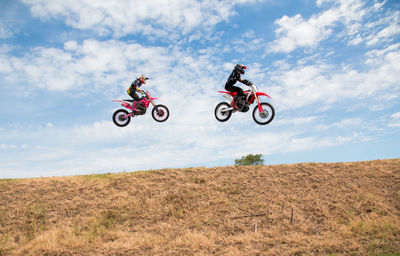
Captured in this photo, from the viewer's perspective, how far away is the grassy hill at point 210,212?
12.6 meters

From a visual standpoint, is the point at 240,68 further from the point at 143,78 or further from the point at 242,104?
the point at 143,78

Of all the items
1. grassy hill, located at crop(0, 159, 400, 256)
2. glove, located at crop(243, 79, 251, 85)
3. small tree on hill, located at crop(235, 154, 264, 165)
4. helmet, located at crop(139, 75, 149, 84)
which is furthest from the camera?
small tree on hill, located at crop(235, 154, 264, 165)

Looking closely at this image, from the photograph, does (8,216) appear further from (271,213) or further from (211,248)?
(271,213)

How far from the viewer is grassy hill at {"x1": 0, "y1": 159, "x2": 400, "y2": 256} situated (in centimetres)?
1258

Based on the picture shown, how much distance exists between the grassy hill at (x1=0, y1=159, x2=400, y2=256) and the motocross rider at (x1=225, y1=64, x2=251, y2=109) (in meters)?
5.99

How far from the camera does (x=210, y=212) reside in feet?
49.9

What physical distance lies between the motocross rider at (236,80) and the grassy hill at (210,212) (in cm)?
599

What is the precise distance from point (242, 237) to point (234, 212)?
2.33 meters

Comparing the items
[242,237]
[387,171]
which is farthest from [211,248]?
[387,171]

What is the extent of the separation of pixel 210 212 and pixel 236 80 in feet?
23.7

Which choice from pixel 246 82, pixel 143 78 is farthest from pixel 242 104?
pixel 143 78

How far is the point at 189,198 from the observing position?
645 inches

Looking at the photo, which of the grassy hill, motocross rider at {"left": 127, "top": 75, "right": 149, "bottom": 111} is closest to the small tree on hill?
the grassy hill

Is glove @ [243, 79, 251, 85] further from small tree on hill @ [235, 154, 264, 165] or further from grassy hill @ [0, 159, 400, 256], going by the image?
small tree on hill @ [235, 154, 264, 165]
